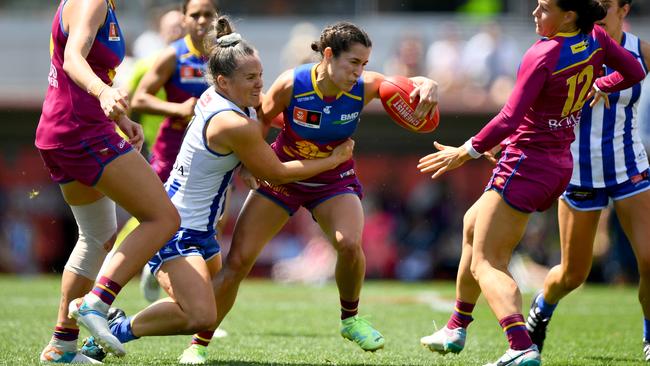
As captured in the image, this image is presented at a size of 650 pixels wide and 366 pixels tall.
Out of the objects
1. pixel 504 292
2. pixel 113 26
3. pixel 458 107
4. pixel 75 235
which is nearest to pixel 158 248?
pixel 113 26

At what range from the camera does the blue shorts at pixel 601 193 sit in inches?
229

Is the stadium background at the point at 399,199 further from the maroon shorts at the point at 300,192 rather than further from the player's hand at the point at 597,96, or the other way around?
the maroon shorts at the point at 300,192

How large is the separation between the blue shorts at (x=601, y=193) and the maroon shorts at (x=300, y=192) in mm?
1432

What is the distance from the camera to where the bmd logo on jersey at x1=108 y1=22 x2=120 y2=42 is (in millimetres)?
4885

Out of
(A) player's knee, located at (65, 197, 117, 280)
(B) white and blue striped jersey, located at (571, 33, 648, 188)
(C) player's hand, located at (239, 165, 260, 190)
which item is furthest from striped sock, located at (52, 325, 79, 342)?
(B) white and blue striped jersey, located at (571, 33, 648, 188)

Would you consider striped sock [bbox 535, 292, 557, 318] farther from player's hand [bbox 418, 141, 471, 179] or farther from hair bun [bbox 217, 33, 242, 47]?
hair bun [bbox 217, 33, 242, 47]

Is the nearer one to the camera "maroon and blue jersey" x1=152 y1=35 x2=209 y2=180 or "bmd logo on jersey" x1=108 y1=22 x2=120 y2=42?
"bmd logo on jersey" x1=108 y1=22 x2=120 y2=42

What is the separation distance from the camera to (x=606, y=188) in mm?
5887

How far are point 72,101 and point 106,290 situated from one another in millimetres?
967

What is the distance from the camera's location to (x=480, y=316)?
8.75m

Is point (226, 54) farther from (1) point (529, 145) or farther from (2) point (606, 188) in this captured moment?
(2) point (606, 188)

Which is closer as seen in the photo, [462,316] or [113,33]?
[113,33]

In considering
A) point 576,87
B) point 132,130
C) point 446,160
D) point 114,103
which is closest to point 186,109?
point 132,130

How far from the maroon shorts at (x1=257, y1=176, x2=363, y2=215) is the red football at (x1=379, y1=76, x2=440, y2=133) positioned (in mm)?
489
